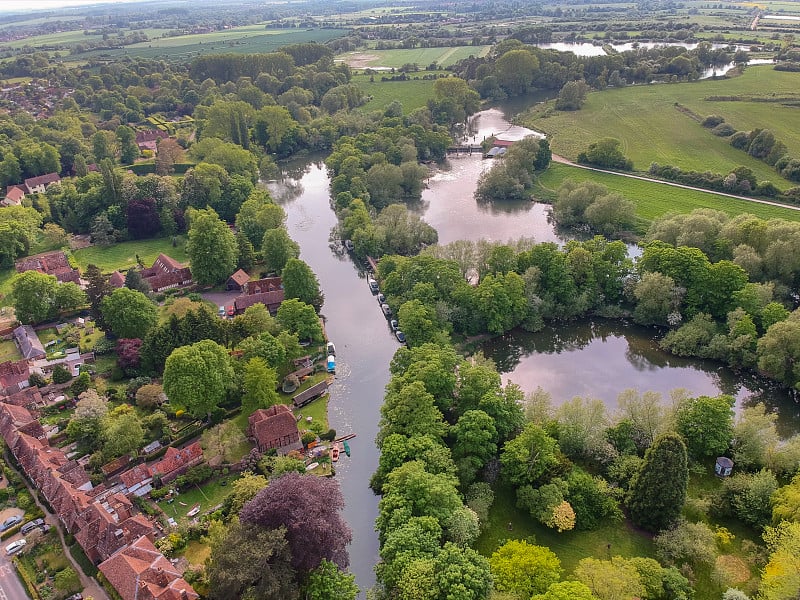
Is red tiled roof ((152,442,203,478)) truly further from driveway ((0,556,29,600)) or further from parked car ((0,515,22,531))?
driveway ((0,556,29,600))

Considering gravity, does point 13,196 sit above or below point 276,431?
above

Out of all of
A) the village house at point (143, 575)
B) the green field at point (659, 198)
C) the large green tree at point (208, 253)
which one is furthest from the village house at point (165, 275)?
the green field at point (659, 198)

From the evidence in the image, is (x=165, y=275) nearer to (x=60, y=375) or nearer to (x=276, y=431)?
(x=60, y=375)

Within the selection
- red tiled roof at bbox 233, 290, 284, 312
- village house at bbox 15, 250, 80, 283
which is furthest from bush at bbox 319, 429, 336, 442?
village house at bbox 15, 250, 80, 283

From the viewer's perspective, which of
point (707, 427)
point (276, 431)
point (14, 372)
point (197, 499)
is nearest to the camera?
point (197, 499)

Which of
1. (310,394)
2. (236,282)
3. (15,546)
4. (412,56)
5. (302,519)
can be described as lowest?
(310,394)

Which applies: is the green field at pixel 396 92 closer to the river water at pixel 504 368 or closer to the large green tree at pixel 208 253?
the river water at pixel 504 368

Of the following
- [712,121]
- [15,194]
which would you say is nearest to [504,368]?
[15,194]
